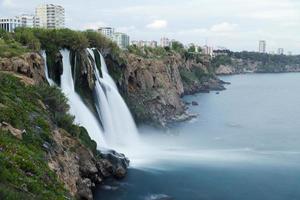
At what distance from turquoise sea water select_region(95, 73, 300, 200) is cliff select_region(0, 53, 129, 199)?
6.26ft

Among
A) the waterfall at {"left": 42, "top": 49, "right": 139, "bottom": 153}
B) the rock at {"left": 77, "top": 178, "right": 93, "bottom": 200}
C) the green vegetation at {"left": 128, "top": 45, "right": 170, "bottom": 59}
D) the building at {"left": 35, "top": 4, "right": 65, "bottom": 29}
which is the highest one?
the building at {"left": 35, "top": 4, "right": 65, "bottom": 29}

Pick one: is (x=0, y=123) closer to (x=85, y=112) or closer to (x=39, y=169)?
(x=39, y=169)

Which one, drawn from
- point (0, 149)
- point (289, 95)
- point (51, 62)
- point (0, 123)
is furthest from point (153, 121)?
point (289, 95)

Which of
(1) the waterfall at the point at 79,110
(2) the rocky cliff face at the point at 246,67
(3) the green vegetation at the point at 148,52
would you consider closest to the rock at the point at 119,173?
(1) the waterfall at the point at 79,110

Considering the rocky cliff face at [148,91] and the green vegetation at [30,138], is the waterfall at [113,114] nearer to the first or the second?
the rocky cliff face at [148,91]

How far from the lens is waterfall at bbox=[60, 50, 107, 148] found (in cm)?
3250

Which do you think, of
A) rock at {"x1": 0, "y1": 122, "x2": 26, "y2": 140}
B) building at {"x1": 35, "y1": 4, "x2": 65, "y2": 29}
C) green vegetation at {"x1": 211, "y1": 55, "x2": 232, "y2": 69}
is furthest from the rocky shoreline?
green vegetation at {"x1": 211, "y1": 55, "x2": 232, "y2": 69}

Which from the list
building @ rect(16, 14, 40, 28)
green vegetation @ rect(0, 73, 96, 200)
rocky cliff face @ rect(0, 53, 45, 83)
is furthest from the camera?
building @ rect(16, 14, 40, 28)

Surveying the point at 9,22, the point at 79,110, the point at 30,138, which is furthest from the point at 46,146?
the point at 9,22

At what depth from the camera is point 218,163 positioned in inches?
1297

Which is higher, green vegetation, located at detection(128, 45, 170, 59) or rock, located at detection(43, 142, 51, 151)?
green vegetation, located at detection(128, 45, 170, 59)

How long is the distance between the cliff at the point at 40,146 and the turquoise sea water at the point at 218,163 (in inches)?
75.2

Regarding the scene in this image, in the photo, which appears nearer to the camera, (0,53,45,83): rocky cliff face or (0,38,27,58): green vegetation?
(0,53,45,83): rocky cliff face

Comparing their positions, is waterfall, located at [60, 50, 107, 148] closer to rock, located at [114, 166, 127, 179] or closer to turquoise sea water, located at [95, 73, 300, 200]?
turquoise sea water, located at [95, 73, 300, 200]
